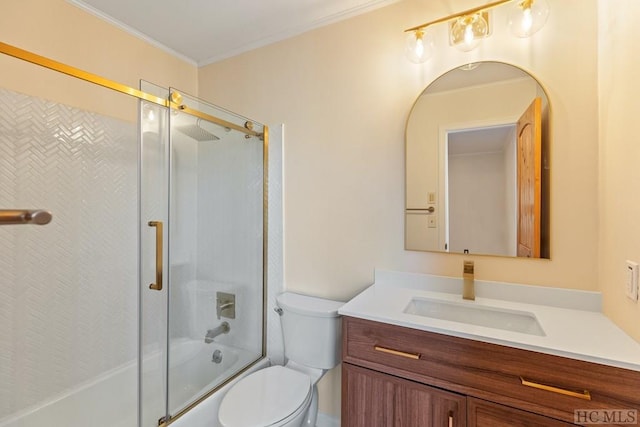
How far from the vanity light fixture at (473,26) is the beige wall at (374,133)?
6 centimetres

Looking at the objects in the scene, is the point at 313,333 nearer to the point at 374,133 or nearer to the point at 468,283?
the point at 468,283

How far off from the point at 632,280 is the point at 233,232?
1.89 metres

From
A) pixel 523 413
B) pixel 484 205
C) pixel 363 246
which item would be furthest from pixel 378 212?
pixel 523 413

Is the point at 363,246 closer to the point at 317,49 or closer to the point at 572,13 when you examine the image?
the point at 317,49

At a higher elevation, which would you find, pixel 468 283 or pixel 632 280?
pixel 632 280

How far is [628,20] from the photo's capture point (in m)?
→ 1.01

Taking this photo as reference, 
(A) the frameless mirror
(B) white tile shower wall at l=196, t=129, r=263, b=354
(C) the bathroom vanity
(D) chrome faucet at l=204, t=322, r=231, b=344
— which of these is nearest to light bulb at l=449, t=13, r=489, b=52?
(A) the frameless mirror

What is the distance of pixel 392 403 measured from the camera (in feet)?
3.69

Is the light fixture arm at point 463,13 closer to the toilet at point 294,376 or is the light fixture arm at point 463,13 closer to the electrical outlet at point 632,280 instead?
the electrical outlet at point 632,280

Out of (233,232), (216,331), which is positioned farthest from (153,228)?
(216,331)

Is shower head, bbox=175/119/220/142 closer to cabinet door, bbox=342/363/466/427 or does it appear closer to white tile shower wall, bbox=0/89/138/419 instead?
white tile shower wall, bbox=0/89/138/419

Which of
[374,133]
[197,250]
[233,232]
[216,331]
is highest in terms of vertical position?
[374,133]

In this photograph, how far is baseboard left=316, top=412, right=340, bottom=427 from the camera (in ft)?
5.59

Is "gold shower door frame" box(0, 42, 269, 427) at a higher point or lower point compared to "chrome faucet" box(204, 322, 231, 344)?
higher
